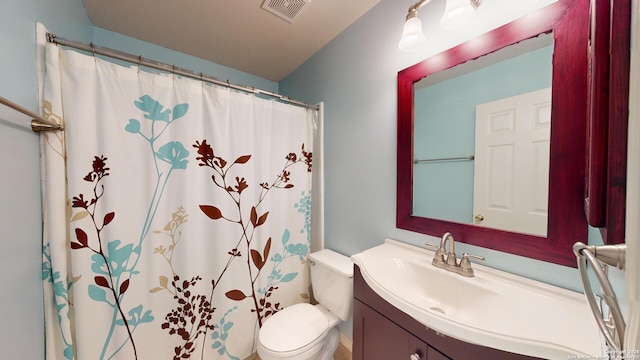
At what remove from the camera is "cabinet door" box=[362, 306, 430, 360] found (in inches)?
30.2

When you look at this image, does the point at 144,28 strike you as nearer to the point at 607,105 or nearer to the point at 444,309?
the point at 607,105

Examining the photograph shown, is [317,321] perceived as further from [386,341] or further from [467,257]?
[467,257]

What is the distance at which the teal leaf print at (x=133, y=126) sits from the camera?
1.08 metres

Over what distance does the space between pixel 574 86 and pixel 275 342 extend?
1642mm

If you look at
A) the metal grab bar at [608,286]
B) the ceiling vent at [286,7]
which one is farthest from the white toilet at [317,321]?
the ceiling vent at [286,7]

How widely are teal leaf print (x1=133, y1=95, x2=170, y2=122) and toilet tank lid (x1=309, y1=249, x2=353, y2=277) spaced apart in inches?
50.4

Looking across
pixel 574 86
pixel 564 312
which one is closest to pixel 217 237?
pixel 564 312

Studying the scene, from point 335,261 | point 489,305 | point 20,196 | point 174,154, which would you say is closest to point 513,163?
point 489,305

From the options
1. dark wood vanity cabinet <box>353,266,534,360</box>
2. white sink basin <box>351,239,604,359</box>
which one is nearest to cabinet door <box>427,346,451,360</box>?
dark wood vanity cabinet <box>353,266,534,360</box>

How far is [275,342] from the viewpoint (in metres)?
1.10

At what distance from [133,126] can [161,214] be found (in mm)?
483

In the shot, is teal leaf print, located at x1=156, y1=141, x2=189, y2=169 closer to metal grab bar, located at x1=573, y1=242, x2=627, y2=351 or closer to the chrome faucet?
A: the chrome faucet

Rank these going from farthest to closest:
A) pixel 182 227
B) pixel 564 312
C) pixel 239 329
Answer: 1. pixel 239 329
2. pixel 182 227
3. pixel 564 312

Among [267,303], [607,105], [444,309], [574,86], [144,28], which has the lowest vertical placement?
[267,303]
